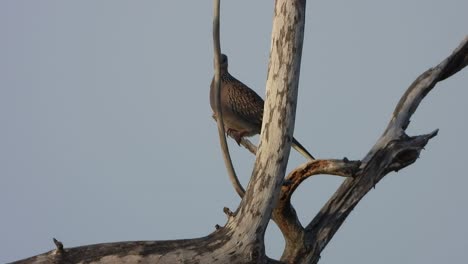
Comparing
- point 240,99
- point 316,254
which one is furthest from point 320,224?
point 240,99

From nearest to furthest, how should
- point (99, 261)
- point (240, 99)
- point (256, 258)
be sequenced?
1. point (99, 261)
2. point (256, 258)
3. point (240, 99)

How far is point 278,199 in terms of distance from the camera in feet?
26.7

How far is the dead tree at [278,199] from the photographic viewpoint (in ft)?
24.1

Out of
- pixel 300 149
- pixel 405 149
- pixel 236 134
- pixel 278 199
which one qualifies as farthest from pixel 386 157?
pixel 236 134

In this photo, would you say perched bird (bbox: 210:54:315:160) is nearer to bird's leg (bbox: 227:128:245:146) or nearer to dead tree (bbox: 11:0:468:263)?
bird's leg (bbox: 227:128:245:146)

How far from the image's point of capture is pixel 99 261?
7168mm

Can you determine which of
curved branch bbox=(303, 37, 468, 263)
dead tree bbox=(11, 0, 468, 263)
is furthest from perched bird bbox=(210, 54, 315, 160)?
dead tree bbox=(11, 0, 468, 263)

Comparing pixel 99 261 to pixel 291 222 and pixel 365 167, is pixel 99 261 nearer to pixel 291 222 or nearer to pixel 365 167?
pixel 291 222

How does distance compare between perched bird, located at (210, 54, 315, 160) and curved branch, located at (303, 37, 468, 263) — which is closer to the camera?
curved branch, located at (303, 37, 468, 263)

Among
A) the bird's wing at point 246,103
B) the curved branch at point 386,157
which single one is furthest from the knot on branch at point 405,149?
the bird's wing at point 246,103

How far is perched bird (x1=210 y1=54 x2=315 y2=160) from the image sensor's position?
11030 mm

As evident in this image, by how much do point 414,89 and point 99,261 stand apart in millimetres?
3414

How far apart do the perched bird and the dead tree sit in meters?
2.08

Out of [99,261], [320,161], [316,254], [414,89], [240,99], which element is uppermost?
[240,99]
